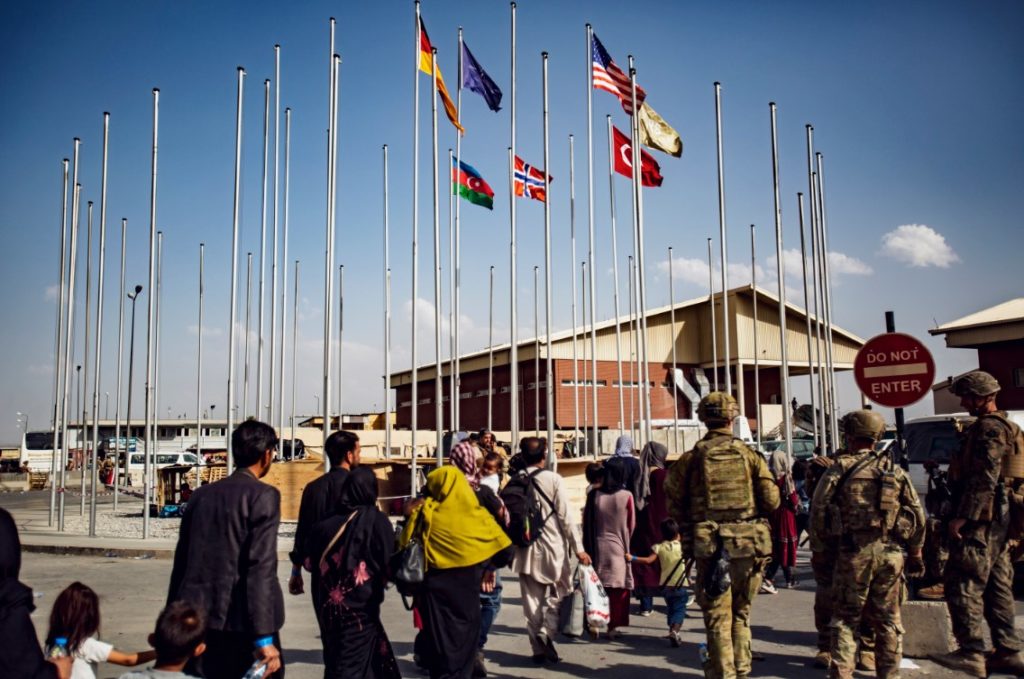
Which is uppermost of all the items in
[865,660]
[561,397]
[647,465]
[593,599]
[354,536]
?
[561,397]

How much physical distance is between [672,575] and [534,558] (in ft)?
4.85

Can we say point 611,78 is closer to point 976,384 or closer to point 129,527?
point 976,384

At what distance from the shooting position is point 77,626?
443 centimetres

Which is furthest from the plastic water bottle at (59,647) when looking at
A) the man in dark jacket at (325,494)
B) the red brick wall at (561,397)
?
the red brick wall at (561,397)

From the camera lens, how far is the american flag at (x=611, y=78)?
18.6 metres

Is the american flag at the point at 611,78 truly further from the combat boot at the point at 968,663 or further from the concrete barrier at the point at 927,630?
the combat boot at the point at 968,663

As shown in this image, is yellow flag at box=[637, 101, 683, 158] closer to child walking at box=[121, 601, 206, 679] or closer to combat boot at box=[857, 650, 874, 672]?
combat boot at box=[857, 650, 874, 672]

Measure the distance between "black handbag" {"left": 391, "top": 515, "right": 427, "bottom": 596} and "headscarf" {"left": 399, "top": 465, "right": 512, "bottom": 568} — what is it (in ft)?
0.39

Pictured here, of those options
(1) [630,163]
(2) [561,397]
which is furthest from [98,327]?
(2) [561,397]

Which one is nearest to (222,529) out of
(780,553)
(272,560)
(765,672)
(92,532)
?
(272,560)

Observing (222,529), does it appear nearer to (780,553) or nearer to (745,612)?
(745,612)

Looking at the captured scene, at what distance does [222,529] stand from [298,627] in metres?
4.93

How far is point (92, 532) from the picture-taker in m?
18.6

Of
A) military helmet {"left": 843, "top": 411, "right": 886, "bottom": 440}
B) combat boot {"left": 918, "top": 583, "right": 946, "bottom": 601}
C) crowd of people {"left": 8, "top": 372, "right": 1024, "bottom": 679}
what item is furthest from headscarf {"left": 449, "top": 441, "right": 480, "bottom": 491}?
combat boot {"left": 918, "top": 583, "right": 946, "bottom": 601}
